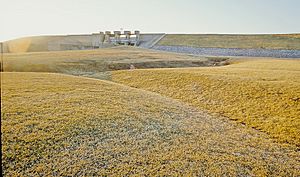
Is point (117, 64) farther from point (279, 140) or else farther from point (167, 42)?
point (167, 42)

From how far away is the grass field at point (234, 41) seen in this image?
4826 centimetres

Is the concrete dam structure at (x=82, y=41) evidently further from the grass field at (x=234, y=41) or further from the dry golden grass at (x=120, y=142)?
the dry golden grass at (x=120, y=142)

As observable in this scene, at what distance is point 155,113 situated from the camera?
34.5ft

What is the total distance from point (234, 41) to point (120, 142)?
4957 centimetres

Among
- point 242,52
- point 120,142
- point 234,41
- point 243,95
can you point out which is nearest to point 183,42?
point 234,41

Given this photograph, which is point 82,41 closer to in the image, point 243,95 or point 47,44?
point 47,44

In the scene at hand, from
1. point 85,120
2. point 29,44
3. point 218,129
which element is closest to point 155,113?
point 218,129

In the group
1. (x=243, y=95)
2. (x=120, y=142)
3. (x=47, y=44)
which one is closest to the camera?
(x=120, y=142)

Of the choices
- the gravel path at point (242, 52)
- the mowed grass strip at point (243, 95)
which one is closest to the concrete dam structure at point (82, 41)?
the gravel path at point (242, 52)

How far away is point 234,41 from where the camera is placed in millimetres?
52594

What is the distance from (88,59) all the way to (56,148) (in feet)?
70.8

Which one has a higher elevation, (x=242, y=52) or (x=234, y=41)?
(x=234, y=41)

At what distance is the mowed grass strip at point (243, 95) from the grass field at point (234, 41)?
32.1m

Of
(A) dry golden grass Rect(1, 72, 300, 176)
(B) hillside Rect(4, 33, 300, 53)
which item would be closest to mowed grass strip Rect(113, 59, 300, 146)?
(A) dry golden grass Rect(1, 72, 300, 176)
